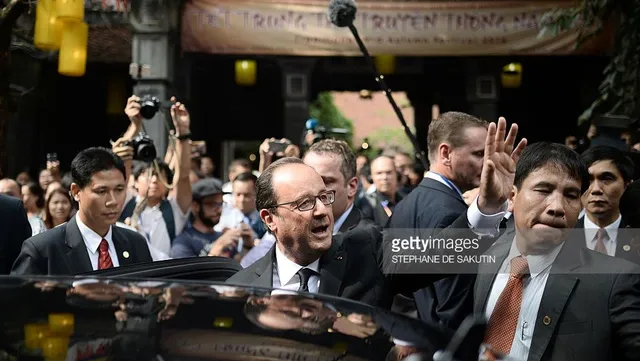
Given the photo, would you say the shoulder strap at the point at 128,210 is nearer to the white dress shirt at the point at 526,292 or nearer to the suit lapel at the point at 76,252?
the suit lapel at the point at 76,252

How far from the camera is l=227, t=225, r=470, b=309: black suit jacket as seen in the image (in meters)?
3.80

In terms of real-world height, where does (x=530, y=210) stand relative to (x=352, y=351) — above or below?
above

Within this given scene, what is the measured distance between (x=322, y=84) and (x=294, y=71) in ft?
21.2

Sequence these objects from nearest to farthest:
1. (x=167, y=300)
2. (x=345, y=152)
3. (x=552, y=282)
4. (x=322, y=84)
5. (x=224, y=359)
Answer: (x=224, y=359) → (x=167, y=300) → (x=552, y=282) → (x=345, y=152) → (x=322, y=84)

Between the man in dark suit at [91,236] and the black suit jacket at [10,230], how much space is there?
0.32 meters

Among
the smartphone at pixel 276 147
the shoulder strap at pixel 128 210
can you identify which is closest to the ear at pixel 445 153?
the smartphone at pixel 276 147

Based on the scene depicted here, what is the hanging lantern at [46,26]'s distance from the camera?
24.4ft

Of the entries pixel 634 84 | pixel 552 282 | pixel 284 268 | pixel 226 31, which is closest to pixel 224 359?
pixel 552 282

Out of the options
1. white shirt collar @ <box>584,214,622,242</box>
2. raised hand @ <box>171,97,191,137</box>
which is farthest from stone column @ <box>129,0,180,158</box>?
white shirt collar @ <box>584,214,622,242</box>

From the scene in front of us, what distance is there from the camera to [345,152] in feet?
→ 18.3

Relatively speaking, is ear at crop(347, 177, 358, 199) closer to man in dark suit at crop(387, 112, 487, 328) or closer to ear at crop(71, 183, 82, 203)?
man in dark suit at crop(387, 112, 487, 328)

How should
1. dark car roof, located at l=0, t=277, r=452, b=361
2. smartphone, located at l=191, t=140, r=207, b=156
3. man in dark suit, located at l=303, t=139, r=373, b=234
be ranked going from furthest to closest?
A: smartphone, located at l=191, t=140, r=207, b=156 → man in dark suit, located at l=303, t=139, r=373, b=234 → dark car roof, located at l=0, t=277, r=452, b=361

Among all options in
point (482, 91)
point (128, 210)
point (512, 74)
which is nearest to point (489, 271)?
point (128, 210)

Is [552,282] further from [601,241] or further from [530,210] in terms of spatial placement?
[601,241]
